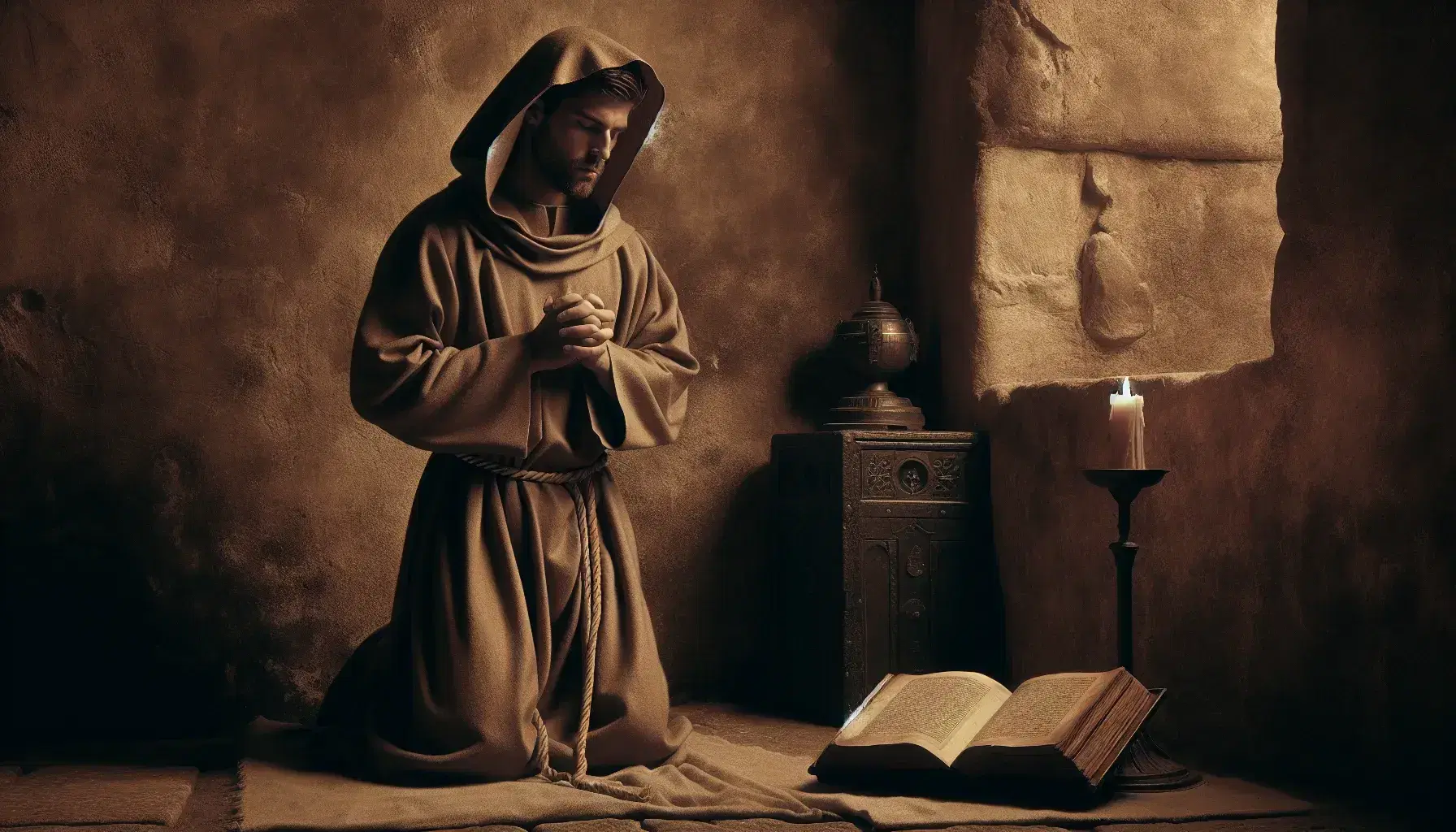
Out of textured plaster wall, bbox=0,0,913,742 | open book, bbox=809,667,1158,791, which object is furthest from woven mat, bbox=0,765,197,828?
open book, bbox=809,667,1158,791

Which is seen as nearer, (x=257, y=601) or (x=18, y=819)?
(x=18, y=819)

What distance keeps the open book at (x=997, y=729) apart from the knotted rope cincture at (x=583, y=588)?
→ 1.81ft

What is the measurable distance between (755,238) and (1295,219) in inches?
82.0

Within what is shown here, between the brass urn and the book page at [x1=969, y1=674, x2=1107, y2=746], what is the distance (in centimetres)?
149

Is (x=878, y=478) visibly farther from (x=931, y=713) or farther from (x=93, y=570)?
(x=93, y=570)

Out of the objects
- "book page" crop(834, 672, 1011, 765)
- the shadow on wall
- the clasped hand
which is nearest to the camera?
"book page" crop(834, 672, 1011, 765)

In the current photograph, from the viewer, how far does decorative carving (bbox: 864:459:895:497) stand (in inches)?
174

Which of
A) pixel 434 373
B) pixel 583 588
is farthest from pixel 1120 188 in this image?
pixel 434 373

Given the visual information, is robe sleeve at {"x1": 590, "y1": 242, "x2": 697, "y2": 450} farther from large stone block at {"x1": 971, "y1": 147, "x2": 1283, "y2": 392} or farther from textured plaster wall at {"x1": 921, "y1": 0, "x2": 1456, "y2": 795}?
large stone block at {"x1": 971, "y1": 147, "x2": 1283, "y2": 392}

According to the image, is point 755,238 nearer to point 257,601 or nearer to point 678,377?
point 678,377

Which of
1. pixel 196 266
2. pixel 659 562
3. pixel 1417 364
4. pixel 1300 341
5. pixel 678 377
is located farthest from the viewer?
pixel 659 562

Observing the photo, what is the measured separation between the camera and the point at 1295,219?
3.32m

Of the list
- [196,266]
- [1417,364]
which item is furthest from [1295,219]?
[196,266]

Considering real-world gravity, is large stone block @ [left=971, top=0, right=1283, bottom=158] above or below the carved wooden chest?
above
